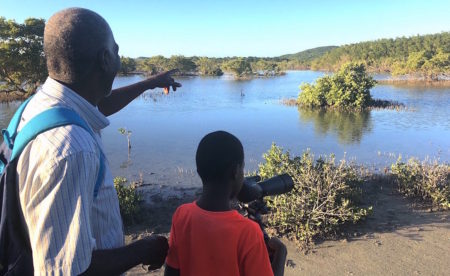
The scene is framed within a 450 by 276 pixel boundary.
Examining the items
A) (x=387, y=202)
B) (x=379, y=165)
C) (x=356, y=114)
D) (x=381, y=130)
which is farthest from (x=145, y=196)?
(x=356, y=114)

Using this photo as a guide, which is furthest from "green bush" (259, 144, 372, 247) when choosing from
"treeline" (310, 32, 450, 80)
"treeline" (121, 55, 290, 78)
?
"treeline" (121, 55, 290, 78)

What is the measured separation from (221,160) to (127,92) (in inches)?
61.3

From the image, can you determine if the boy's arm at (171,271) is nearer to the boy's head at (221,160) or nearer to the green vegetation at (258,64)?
the boy's head at (221,160)

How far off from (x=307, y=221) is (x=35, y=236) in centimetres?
410

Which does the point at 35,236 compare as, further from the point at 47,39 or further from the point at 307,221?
the point at 307,221

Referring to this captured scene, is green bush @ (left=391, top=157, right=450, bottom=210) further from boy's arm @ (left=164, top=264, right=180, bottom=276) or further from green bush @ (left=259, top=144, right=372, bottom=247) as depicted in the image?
boy's arm @ (left=164, top=264, right=180, bottom=276)

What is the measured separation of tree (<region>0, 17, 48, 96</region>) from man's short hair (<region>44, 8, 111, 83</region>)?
83.5ft

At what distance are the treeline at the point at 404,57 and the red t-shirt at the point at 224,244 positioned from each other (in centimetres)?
4678

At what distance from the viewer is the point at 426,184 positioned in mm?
6188

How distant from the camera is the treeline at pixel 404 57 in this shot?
47.0 m

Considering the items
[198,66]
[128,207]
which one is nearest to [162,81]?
[128,207]

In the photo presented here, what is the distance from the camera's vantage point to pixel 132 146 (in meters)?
13.9

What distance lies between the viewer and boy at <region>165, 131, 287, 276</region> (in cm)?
157

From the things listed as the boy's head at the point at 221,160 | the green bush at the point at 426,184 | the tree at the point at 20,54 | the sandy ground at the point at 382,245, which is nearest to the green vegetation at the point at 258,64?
the tree at the point at 20,54
